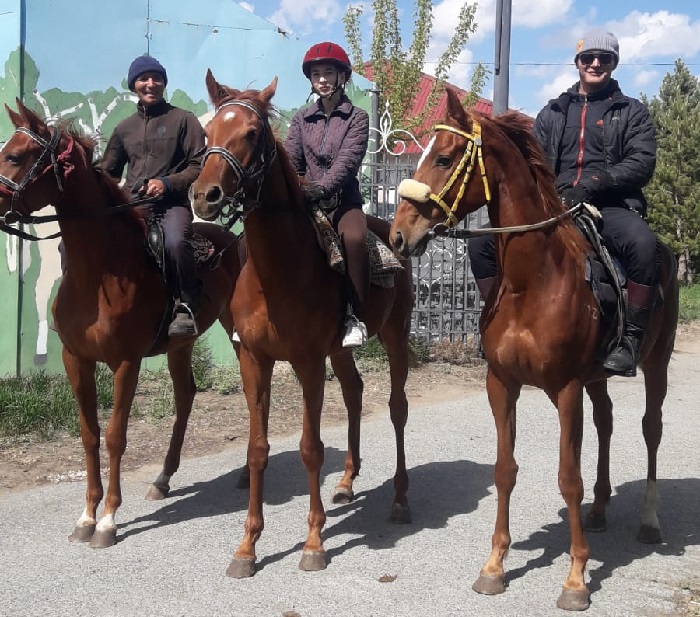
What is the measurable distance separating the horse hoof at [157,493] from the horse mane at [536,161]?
361cm

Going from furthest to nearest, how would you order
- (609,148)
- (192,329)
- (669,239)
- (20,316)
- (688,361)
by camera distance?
(669,239)
(688,361)
(20,316)
(192,329)
(609,148)

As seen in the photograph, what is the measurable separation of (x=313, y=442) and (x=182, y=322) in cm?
136

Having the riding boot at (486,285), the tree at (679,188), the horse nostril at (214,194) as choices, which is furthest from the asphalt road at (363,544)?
the tree at (679,188)

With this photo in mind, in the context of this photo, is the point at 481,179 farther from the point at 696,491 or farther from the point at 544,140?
the point at 696,491

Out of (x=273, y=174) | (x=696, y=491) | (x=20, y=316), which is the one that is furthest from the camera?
(x=20, y=316)

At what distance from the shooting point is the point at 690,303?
19609 millimetres

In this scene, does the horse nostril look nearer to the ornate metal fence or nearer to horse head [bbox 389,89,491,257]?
horse head [bbox 389,89,491,257]

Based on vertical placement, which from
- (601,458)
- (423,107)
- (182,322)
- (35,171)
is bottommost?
(601,458)

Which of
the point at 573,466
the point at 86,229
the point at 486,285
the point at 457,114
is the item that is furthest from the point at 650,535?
the point at 86,229

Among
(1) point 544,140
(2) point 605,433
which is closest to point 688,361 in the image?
(2) point 605,433

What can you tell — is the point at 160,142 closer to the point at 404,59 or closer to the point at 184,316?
the point at 184,316

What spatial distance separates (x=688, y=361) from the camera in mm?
13000

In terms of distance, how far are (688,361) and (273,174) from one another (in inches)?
406

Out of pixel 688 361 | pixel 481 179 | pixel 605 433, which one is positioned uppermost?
pixel 481 179
